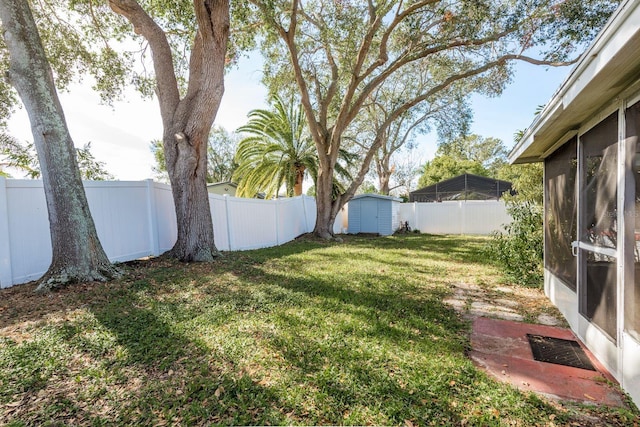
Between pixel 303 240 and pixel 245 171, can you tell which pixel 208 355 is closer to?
pixel 303 240

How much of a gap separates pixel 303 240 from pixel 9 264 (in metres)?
7.83

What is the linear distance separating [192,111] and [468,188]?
669 inches

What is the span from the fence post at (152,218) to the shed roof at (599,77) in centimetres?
641

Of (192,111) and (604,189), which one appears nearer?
(604,189)

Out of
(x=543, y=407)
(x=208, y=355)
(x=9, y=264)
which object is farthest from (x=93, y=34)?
(x=543, y=407)

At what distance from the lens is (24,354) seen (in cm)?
241

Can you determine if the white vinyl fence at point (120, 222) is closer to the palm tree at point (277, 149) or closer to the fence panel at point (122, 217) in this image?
the fence panel at point (122, 217)

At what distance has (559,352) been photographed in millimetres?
2730

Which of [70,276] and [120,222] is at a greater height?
[120,222]

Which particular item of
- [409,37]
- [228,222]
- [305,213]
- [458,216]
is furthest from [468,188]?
[228,222]

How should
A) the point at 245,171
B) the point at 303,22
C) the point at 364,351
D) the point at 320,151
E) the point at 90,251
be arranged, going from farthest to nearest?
the point at 245,171 < the point at 320,151 < the point at 303,22 < the point at 90,251 < the point at 364,351

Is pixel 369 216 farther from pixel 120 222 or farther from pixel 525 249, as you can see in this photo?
pixel 120 222

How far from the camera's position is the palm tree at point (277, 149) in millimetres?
13489

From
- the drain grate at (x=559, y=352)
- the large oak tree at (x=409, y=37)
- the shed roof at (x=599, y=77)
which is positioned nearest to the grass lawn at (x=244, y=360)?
Result: the drain grate at (x=559, y=352)
